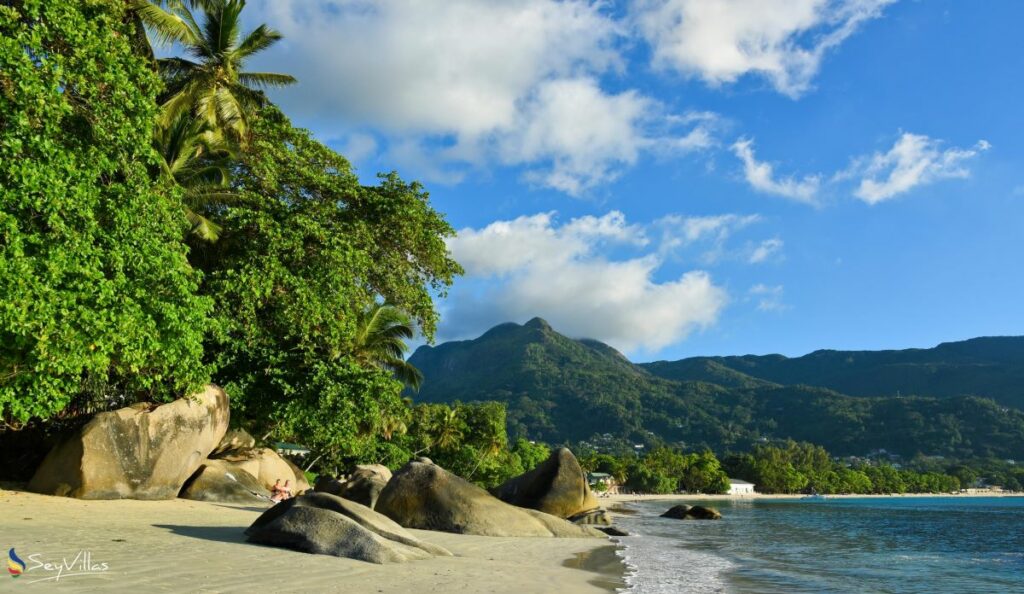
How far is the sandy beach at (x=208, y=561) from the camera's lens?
22.0 ft

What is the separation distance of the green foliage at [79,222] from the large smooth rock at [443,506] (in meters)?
5.70

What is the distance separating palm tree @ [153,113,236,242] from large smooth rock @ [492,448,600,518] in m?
15.9

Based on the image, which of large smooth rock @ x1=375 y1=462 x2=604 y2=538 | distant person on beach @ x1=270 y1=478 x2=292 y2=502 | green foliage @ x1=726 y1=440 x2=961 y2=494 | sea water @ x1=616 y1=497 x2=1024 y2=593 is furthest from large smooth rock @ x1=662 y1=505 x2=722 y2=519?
green foliage @ x1=726 y1=440 x2=961 y2=494

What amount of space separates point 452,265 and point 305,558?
16.0 meters

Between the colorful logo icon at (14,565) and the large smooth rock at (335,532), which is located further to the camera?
the large smooth rock at (335,532)

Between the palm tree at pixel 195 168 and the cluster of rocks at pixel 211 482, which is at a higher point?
the palm tree at pixel 195 168

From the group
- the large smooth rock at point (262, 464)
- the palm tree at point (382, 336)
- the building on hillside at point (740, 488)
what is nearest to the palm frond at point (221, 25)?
the palm tree at point (382, 336)

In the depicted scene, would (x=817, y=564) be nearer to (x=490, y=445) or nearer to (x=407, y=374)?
(x=407, y=374)

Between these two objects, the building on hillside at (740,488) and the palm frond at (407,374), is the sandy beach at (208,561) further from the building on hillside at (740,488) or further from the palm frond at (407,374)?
the building on hillside at (740,488)

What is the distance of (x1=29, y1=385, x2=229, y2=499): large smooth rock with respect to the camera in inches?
573

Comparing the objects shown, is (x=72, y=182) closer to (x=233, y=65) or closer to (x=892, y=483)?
(x=233, y=65)

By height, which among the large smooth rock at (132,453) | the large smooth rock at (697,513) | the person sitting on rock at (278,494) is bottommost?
the large smooth rock at (697,513)

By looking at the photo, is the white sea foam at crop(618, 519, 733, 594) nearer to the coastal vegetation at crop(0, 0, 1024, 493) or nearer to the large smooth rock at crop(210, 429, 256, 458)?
the coastal vegetation at crop(0, 0, 1024, 493)

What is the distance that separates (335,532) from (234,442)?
16740 mm
